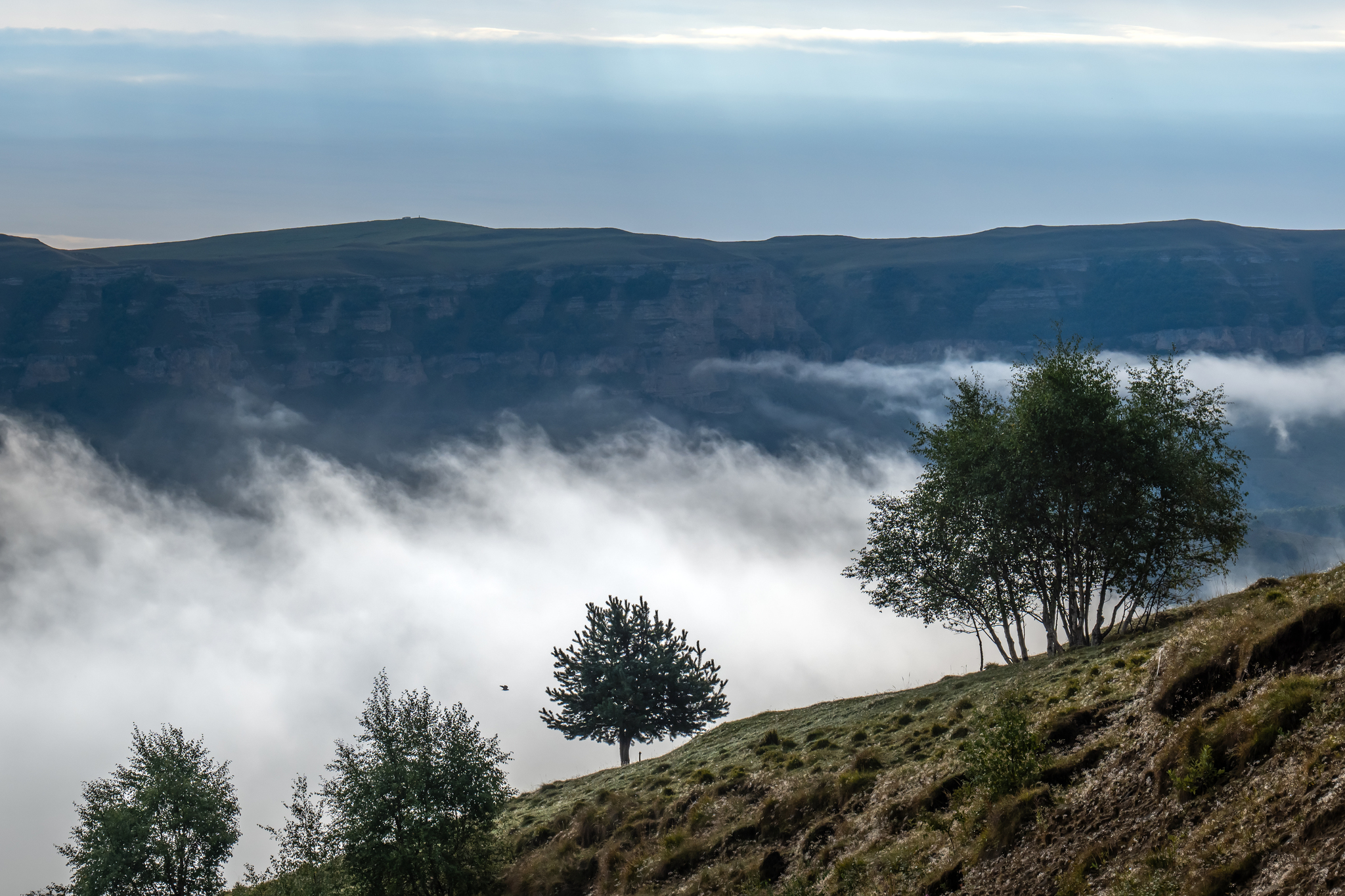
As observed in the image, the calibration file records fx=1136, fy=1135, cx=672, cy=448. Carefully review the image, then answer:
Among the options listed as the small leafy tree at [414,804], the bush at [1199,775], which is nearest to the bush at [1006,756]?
the bush at [1199,775]

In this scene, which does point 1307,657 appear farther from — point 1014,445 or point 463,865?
point 463,865

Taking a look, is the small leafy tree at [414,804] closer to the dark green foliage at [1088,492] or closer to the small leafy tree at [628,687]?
the dark green foliage at [1088,492]

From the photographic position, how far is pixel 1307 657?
2100cm

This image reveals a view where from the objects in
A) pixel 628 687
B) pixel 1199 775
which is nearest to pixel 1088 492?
pixel 1199 775

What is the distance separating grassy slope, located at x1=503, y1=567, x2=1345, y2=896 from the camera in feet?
58.7

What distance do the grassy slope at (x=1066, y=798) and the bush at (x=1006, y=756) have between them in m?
0.38

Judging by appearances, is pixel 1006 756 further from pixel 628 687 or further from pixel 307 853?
pixel 628 687

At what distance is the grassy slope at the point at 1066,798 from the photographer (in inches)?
705

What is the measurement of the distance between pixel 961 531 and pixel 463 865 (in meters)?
22.7

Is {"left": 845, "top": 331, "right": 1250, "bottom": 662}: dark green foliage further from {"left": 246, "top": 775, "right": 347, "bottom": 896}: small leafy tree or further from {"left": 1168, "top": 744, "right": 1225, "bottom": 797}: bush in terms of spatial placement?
{"left": 246, "top": 775, "right": 347, "bottom": 896}: small leafy tree

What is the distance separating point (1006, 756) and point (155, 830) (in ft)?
123

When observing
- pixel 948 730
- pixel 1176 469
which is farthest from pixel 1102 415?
pixel 948 730

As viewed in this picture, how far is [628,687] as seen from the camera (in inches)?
2522

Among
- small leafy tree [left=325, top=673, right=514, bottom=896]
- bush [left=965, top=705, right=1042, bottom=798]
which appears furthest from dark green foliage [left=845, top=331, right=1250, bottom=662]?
small leafy tree [left=325, top=673, right=514, bottom=896]
